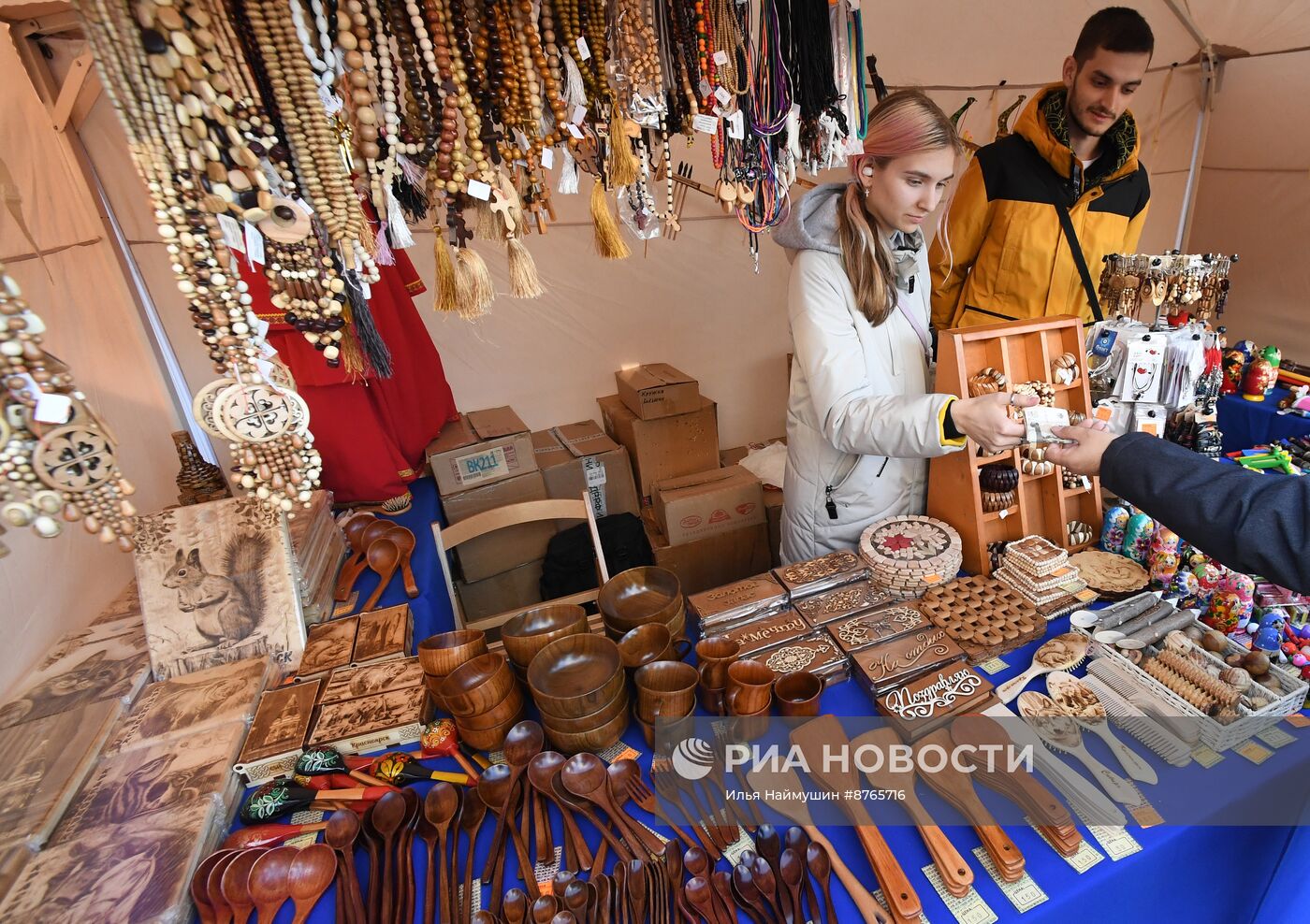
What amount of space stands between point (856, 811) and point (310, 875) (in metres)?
0.93

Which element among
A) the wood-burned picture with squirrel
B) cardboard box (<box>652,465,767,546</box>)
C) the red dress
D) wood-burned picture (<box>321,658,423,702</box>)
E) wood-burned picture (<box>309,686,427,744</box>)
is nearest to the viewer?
wood-burned picture (<box>309,686,427,744</box>)

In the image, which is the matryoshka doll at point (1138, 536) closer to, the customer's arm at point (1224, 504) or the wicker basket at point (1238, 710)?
the wicker basket at point (1238, 710)

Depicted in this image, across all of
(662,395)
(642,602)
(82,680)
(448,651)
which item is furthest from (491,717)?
(662,395)

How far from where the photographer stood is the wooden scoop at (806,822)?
0.87 meters

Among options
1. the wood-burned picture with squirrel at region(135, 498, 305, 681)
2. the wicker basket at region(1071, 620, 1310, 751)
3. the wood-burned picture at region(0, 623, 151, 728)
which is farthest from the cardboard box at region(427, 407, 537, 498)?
the wicker basket at region(1071, 620, 1310, 751)

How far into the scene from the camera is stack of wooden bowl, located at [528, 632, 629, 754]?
1.08 meters

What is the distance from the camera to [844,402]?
1.50 m

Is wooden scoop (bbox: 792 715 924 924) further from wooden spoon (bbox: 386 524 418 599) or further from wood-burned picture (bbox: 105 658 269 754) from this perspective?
wooden spoon (bbox: 386 524 418 599)

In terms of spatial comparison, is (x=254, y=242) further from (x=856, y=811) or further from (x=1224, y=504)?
(x=1224, y=504)

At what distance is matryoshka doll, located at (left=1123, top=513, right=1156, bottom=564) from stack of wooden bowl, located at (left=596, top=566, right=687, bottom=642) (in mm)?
1194

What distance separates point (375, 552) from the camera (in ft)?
6.46

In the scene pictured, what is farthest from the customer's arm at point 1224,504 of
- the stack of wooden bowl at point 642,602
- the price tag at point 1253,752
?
the stack of wooden bowl at point 642,602

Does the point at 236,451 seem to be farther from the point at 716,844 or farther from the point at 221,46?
the point at 716,844

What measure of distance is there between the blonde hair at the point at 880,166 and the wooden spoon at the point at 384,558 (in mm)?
1656
